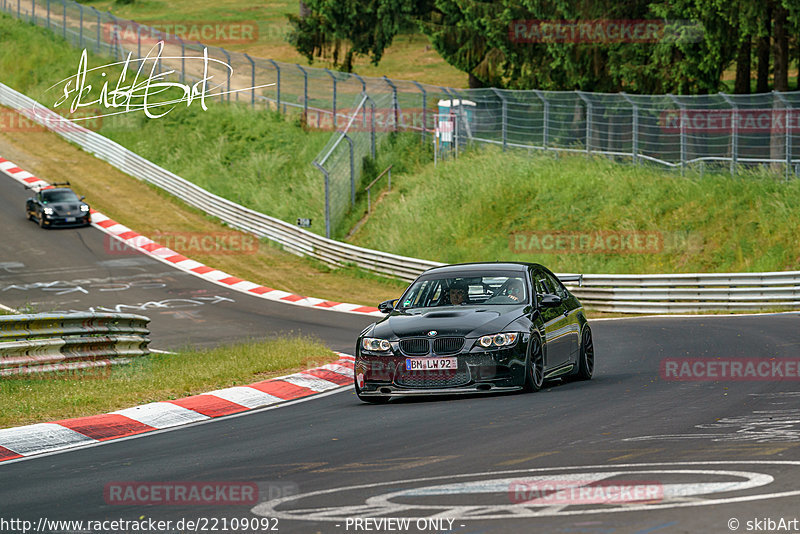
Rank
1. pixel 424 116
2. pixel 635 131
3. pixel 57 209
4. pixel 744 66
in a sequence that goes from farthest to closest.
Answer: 1. pixel 424 116
2. pixel 57 209
3. pixel 744 66
4. pixel 635 131

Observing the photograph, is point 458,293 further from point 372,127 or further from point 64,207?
point 64,207

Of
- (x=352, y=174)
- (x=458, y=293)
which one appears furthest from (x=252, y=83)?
(x=458, y=293)

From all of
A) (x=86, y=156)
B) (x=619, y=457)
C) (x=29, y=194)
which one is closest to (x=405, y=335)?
(x=619, y=457)

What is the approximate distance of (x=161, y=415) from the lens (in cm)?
1130

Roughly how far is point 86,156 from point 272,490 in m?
41.8

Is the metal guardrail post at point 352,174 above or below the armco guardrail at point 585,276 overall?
above

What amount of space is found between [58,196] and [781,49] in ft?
76.8

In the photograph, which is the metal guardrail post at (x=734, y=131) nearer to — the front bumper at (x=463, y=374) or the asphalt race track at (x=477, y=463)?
the asphalt race track at (x=477, y=463)

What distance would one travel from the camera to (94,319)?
51.6 feet

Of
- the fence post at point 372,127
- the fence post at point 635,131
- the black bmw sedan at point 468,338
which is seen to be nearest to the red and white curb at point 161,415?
the black bmw sedan at point 468,338

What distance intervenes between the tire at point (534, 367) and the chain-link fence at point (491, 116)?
54.6 feet

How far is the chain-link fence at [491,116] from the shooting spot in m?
27.2

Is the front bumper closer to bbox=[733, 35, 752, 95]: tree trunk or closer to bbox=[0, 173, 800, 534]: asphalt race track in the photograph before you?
bbox=[0, 173, 800, 534]: asphalt race track
